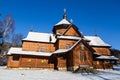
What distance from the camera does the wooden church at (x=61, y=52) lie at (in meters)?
25.3

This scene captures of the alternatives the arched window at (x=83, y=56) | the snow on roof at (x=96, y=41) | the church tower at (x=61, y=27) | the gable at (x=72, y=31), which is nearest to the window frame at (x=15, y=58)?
the church tower at (x=61, y=27)

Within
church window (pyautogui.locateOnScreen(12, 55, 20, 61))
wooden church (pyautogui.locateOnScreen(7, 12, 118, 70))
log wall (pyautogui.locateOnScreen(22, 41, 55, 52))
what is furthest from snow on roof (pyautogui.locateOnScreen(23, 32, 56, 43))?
church window (pyautogui.locateOnScreen(12, 55, 20, 61))

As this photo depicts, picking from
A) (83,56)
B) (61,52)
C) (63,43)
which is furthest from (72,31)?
(83,56)

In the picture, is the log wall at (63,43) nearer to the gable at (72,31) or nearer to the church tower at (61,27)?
the gable at (72,31)

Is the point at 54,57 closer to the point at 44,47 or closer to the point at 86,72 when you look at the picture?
the point at 44,47

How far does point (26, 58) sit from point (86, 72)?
13142mm

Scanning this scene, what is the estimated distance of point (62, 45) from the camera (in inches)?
1145

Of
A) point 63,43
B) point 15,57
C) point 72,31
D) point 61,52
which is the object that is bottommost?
point 15,57

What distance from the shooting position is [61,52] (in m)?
26.2

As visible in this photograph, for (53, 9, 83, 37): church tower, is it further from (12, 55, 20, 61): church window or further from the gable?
(12, 55, 20, 61): church window

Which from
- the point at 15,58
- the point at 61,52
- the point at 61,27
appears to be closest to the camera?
the point at 61,52

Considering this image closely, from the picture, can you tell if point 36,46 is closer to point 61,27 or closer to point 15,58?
point 15,58

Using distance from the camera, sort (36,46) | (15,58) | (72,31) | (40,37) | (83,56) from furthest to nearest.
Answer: (40,37), (36,46), (72,31), (15,58), (83,56)

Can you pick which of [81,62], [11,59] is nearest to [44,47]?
[11,59]
